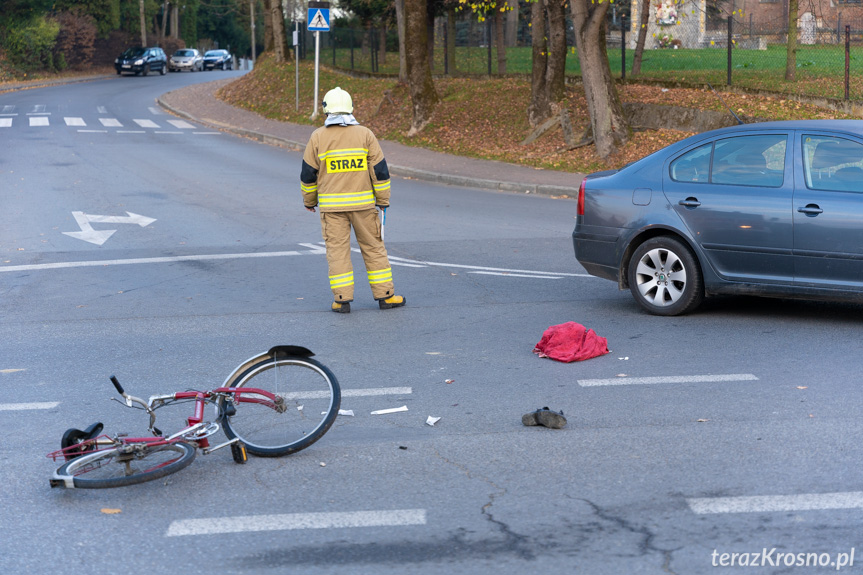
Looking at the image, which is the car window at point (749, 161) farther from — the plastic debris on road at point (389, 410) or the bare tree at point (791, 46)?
the bare tree at point (791, 46)

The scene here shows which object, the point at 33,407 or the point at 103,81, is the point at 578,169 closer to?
the point at 33,407

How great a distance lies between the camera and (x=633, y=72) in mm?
26531

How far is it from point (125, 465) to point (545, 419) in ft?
7.55

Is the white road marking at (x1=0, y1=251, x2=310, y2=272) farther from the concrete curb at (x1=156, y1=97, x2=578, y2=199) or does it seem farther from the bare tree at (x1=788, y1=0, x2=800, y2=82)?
the bare tree at (x1=788, y1=0, x2=800, y2=82)

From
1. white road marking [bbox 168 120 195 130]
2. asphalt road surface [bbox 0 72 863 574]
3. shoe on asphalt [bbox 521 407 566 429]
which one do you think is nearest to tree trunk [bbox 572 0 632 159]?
asphalt road surface [bbox 0 72 863 574]

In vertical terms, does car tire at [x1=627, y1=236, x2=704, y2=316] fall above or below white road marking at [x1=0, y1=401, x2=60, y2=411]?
above

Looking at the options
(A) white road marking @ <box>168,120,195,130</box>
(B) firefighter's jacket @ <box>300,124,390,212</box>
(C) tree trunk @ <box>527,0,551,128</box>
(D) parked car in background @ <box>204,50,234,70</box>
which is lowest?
(B) firefighter's jacket @ <box>300,124,390,212</box>

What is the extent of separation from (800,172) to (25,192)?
43.3ft

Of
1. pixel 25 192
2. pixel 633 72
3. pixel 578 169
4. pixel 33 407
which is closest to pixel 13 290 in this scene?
pixel 33 407

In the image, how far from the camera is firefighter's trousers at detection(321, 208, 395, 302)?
28.9 ft

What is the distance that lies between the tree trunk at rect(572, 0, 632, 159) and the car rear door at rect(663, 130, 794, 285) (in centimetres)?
1091

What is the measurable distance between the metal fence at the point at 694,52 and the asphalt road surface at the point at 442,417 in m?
10.8

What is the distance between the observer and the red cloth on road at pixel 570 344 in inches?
280

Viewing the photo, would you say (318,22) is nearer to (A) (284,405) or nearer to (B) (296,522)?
(A) (284,405)
